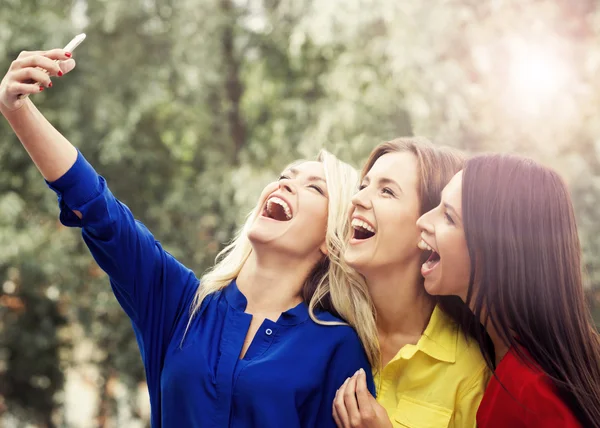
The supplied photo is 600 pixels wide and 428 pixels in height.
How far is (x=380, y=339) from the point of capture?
2119mm

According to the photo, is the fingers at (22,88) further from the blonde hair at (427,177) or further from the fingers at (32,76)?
the blonde hair at (427,177)

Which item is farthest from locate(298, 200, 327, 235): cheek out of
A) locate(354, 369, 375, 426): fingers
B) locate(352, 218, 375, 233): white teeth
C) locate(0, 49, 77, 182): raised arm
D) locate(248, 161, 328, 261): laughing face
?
locate(0, 49, 77, 182): raised arm

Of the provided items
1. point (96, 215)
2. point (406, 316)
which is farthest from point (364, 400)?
point (96, 215)

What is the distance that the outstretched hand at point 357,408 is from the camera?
184 centimetres

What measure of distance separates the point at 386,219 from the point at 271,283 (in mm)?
349

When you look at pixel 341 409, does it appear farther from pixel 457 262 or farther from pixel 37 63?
pixel 37 63

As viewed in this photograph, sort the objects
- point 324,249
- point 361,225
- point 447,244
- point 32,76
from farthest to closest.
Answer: point 324,249
point 361,225
point 447,244
point 32,76

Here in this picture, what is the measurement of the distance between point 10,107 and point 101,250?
0.40 metres

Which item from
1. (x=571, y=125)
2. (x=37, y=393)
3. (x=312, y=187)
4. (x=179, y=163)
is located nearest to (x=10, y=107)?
(x=312, y=187)

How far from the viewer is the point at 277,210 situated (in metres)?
2.21

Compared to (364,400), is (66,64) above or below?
above

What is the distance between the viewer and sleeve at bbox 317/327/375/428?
6.33ft

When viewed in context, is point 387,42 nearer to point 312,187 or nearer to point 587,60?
point 587,60

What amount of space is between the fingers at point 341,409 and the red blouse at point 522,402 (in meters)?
0.32
